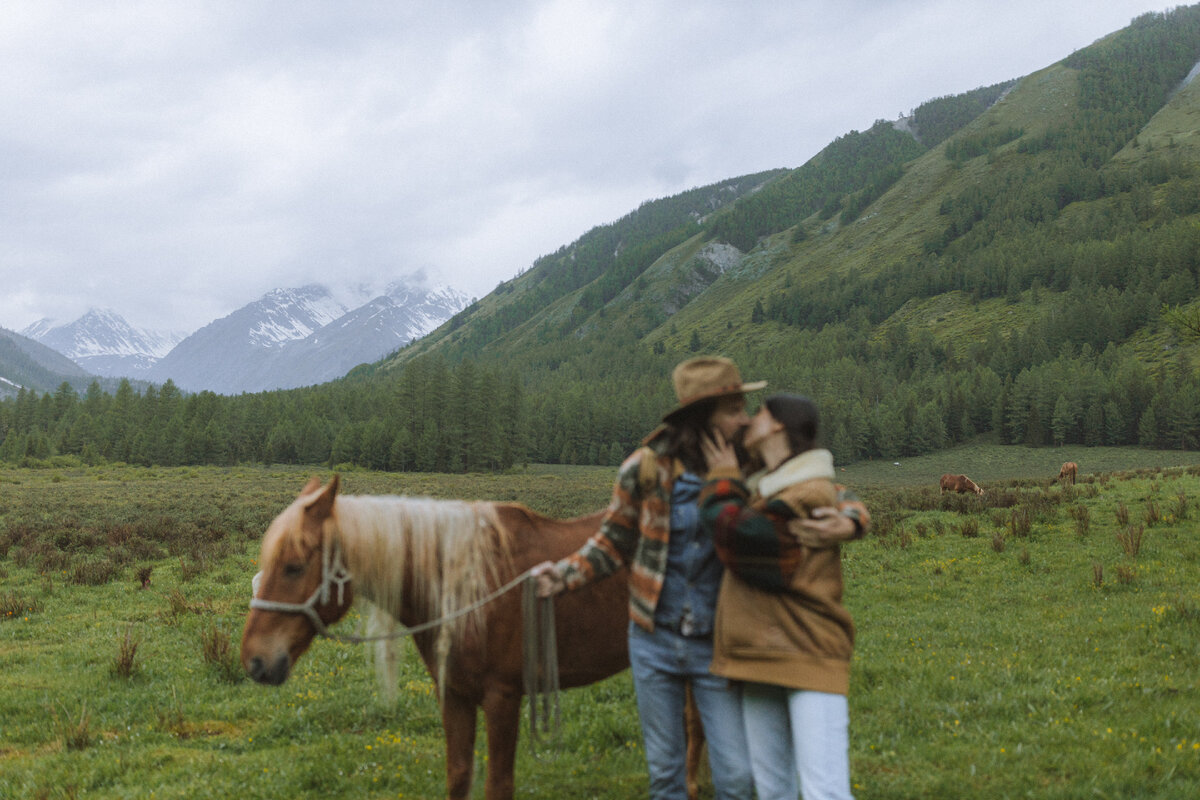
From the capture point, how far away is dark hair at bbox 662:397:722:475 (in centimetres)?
305

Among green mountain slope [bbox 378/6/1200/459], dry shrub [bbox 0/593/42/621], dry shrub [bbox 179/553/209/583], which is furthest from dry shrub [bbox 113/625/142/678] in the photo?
green mountain slope [bbox 378/6/1200/459]

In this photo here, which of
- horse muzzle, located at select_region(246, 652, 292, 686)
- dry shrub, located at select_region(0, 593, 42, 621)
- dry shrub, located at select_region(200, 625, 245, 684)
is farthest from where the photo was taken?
dry shrub, located at select_region(0, 593, 42, 621)

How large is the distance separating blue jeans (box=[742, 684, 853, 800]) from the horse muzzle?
228cm

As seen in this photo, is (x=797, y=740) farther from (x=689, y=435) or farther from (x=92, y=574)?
(x=92, y=574)

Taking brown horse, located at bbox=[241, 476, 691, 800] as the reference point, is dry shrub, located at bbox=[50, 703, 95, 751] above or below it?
below

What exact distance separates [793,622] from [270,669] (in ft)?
8.40

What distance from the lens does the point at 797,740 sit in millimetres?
2811

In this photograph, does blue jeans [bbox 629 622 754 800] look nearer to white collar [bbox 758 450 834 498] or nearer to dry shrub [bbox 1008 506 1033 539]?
white collar [bbox 758 450 834 498]

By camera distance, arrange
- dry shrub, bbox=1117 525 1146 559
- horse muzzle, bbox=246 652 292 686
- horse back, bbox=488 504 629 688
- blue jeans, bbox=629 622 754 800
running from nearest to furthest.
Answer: blue jeans, bbox=629 622 754 800, horse muzzle, bbox=246 652 292 686, horse back, bbox=488 504 629 688, dry shrub, bbox=1117 525 1146 559

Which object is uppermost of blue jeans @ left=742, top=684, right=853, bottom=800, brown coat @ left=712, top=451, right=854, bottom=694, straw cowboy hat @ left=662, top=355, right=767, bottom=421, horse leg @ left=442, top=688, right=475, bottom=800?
straw cowboy hat @ left=662, top=355, right=767, bottom=421

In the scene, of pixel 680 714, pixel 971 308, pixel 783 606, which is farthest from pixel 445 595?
pixel 971 308

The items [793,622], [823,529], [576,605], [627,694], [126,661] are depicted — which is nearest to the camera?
[823,529]

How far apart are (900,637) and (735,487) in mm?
7816

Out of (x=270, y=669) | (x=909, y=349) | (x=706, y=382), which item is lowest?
(x=270, y=669)
